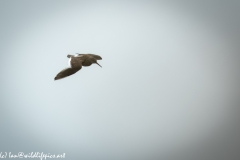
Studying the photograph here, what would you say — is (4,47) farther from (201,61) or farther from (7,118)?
(201,61)

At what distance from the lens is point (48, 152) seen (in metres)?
1.79

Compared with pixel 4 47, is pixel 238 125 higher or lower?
lower

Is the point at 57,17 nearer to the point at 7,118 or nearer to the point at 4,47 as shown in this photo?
the point at 4,47

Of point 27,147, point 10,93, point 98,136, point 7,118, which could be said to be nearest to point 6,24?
point 10,93

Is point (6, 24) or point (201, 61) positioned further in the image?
point (201, 61)

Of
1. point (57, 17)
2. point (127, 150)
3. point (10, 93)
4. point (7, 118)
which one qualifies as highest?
point (57, 17)

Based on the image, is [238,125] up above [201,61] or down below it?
below

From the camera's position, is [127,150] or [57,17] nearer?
[57,17]

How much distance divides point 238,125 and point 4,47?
1545mm

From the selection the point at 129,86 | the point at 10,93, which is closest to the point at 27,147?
the point at 10,93

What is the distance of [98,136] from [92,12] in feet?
2.49

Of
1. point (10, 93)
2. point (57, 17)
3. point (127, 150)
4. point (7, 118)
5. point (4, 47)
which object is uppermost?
point (57, 17)

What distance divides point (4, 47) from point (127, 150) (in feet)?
3.22

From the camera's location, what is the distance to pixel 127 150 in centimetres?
186
